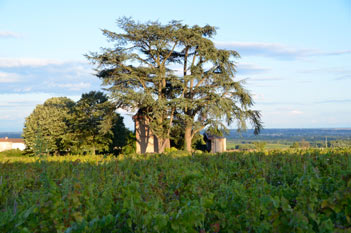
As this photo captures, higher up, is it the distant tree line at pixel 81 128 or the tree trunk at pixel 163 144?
the distant tree line at pixel 81 128

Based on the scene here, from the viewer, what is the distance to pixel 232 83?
27984mm

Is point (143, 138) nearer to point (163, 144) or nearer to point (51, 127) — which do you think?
point (163, 144)

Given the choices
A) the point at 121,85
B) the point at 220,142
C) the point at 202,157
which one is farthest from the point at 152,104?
the point at 202,157

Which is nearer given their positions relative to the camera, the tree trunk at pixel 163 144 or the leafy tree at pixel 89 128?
the tree trunk at pixel 163 144

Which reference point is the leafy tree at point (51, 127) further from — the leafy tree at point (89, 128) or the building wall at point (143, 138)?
the building wall at point (143, 138)

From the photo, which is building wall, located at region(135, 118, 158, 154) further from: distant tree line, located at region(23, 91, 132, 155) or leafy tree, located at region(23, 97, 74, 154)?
leafy tree, located at region(23, 97, 74, 154)

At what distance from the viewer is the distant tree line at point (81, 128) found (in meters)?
31.1

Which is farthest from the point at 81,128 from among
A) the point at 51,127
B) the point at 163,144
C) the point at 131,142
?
the point at 163,144

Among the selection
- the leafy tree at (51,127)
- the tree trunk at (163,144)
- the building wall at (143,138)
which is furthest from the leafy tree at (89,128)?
the tree trunk at (163,144)

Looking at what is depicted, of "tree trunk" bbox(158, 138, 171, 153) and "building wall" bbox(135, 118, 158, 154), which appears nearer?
"tree trunk" bbox(158, 138, 171, 153)

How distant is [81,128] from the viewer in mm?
32219

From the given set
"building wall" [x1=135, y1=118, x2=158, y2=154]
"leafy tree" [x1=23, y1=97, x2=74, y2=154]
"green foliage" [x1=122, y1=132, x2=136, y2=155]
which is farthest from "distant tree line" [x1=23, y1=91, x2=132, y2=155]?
"building wall" [x1=135, y1=118, x2=158, y2=154]

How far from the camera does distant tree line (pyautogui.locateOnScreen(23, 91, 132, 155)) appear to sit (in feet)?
102

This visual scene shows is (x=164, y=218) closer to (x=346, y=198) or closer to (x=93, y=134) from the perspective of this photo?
(x=346, y=198)
